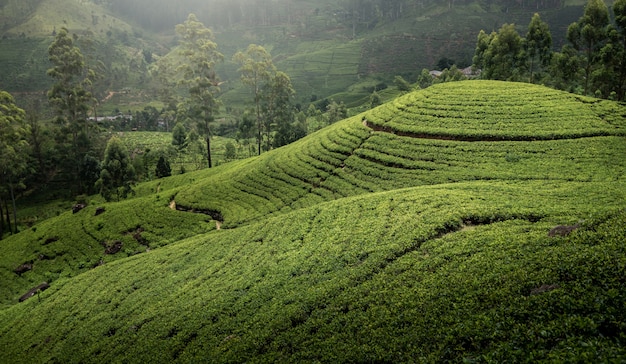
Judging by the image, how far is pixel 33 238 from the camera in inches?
1378

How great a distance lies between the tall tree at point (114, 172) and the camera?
4441cm

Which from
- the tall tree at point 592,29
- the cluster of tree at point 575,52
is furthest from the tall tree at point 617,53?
the tall tree at point 592,29

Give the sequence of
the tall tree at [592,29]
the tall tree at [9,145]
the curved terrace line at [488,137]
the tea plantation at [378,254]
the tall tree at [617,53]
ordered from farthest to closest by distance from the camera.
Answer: the tall tree at [592,29] < the tall tree at [9,145] < the tall tree at [617,53] < the curved terrace line at [488,137] < the tea plantation at [378,254]

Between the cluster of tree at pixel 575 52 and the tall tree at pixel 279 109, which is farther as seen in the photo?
the tall tree at pixel 279 109

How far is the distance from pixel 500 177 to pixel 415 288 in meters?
16.3

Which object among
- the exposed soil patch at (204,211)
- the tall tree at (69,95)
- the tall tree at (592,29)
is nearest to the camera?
the exposed soil patch at (204,211)

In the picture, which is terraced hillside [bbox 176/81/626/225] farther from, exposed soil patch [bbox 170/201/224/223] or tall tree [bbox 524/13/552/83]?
tall tree [bbox 524/13/552/83]

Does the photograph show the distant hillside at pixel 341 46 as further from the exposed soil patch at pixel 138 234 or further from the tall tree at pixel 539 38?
the exposed soil patch at pixel 138 234

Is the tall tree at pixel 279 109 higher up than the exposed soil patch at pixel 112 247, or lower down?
higher up

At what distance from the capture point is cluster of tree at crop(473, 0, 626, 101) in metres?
42.6

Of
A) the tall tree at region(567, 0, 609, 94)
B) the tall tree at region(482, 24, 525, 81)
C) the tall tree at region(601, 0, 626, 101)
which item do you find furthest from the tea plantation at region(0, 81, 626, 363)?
the tall tree at region(482, 24, 525, 81)

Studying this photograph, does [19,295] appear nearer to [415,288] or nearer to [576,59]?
[415,288]

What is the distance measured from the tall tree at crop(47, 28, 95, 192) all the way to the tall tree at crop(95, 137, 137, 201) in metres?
21.2

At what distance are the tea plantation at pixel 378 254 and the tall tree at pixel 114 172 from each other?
663cm
